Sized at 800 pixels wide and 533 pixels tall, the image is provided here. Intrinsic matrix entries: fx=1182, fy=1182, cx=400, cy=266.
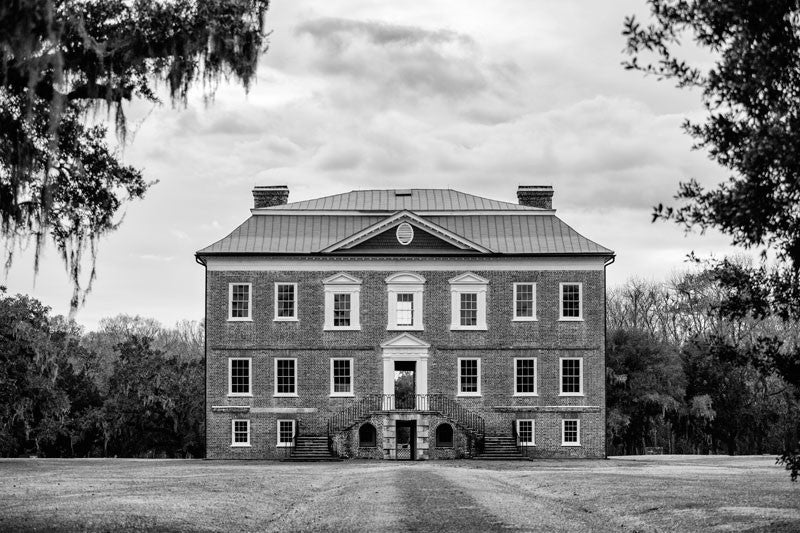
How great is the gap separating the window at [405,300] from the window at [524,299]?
368cm

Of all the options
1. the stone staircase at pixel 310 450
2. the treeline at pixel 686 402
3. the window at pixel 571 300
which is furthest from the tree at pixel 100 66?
the treeline at pixel 686 402

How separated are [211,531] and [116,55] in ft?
21.1

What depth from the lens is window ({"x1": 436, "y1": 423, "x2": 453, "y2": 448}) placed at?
145ft

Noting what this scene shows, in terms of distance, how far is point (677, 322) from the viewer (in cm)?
7206

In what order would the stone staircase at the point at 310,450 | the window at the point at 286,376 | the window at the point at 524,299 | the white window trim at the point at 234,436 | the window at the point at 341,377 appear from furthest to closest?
the window at the point at 524,299 < the window at the point at 286,376 < the window at the point at 341,377 < the white window trim at the point at 234,436 < the stone staircase at the point at 310,450

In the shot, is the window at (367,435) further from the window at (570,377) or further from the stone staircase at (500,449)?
the window at (570,377)

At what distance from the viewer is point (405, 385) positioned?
68250 millimetres

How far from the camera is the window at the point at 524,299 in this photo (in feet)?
151

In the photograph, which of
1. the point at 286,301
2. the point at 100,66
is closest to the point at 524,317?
the point at 286,301

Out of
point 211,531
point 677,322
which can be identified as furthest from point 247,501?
point 677,322

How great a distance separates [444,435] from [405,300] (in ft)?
17.8

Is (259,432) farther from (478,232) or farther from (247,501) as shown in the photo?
(247,501)

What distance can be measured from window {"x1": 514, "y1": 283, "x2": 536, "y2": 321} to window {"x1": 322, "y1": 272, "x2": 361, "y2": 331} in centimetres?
612

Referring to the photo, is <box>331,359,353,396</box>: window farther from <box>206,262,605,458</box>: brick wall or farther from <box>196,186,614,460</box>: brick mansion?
<box>206,262,605,458</box>: brick wall
